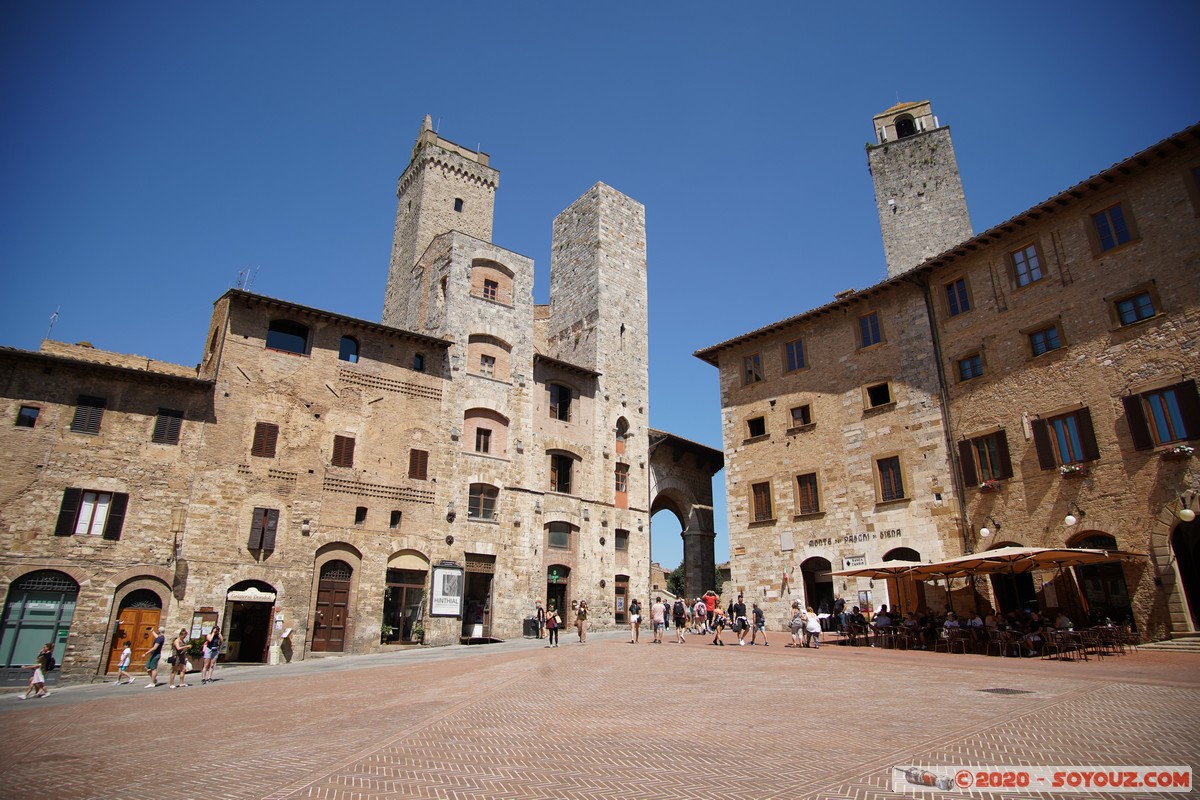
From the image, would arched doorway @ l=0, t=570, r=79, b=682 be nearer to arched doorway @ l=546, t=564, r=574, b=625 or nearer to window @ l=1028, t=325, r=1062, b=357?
arched doorway @ l=546, t=564, r=574, b=625

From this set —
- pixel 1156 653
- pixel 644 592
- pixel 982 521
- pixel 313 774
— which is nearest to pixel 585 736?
pixel 313 774

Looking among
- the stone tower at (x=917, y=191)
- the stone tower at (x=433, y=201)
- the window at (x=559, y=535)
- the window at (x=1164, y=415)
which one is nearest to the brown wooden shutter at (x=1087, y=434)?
the window at (x=1164, y=415)

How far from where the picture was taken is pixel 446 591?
26750 mm

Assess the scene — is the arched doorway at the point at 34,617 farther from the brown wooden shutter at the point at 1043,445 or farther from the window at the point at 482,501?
the brown wooden shutter at the point at 1043,445

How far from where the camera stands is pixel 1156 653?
53.6ft

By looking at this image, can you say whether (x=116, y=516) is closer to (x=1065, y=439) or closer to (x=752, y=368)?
(x=752, y=368)

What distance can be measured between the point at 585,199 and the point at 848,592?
26250mm

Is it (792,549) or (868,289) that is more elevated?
(868,289)

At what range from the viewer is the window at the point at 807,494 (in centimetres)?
2638

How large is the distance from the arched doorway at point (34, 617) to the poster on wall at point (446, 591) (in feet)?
37.9

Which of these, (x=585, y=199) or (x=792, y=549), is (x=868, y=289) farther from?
(x=585, y=199)

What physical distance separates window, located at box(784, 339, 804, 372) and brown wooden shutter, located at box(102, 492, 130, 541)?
83.2 feet

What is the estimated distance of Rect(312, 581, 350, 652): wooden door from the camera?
2411 centimetres

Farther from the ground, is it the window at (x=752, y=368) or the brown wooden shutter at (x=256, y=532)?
the window at (x=752, y=368)
